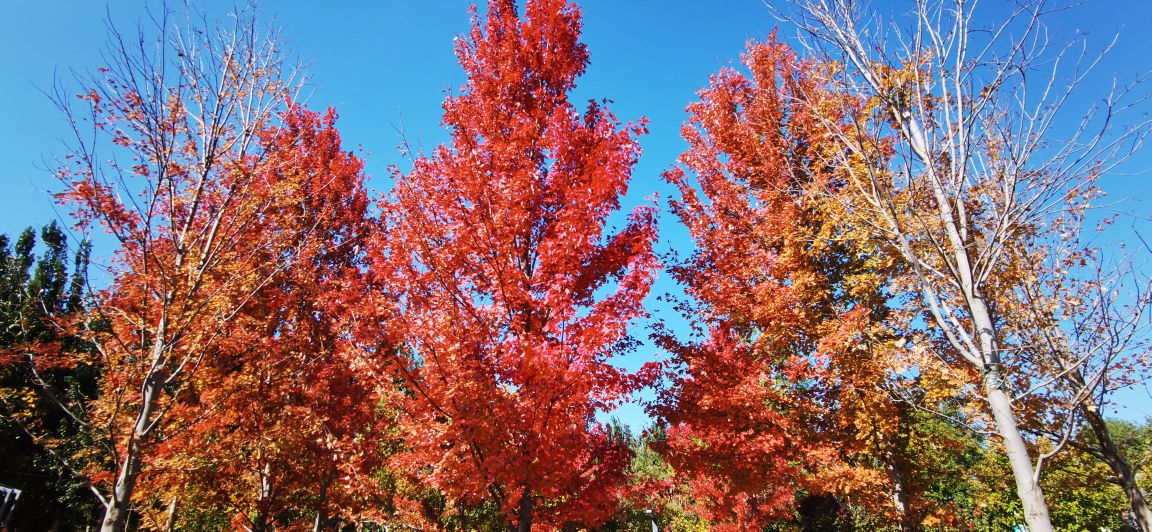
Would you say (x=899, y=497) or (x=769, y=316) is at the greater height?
(x=769, y=316)

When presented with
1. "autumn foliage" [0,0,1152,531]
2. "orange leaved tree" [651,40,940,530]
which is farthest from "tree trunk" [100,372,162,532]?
"orange leaved tree" [651,40,940,530]

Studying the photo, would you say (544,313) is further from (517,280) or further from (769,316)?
(769,316)

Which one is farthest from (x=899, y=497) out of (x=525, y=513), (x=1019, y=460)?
(x=525, y=513)

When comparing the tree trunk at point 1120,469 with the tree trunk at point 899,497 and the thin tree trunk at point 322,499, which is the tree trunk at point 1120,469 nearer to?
the tree trunk at point 899,497

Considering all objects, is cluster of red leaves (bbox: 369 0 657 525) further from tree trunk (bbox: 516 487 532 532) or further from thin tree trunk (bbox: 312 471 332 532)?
thin tree trunk (bbox: 312 471 332 532)

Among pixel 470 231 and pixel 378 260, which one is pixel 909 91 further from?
pixel 378 260

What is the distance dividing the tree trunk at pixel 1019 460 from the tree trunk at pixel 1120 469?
190 inches

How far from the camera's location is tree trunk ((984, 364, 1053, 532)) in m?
3.66

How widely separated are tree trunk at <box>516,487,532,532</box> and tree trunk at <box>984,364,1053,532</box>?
4.23 m

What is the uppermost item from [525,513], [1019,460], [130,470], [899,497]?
[1019,460]

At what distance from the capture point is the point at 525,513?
204 inches

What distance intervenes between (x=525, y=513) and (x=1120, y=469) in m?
9.28

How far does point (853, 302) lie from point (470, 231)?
306 inches

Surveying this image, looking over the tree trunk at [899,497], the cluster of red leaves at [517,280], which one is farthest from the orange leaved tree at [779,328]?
the cluster of red leaves at [517,280]
